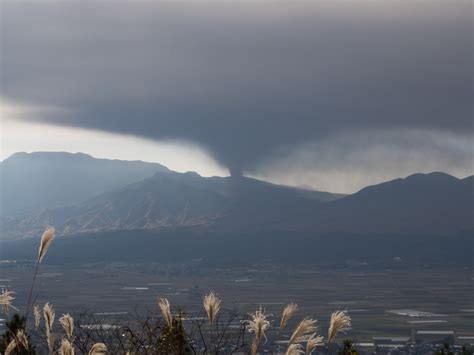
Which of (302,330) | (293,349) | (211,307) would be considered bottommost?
(293,349)

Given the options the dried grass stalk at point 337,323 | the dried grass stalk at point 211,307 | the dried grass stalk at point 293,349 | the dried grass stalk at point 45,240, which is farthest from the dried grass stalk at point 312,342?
the dried grass stalk at point 45,240

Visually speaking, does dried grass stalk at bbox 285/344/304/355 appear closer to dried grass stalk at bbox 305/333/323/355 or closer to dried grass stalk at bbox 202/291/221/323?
dried grass stalk at bbox 305/333/323/355

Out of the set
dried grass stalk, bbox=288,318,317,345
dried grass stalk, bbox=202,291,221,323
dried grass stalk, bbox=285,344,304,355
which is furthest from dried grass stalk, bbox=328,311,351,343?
dried grass stalk, bbox=202,291,221,323

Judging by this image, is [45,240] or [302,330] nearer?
[302,330]

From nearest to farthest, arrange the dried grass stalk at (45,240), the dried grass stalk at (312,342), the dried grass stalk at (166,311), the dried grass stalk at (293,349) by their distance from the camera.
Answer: the dried grass stalk at (293,349) < the dried grass stalk at (312,342) < the dried grass stalk at (45,240) < the dried grass stalk at (166,311)

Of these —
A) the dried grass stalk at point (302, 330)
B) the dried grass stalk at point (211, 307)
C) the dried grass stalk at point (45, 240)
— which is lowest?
the dried grass stalk at point (302, 330)

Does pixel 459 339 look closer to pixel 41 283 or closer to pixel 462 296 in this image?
pixel 462 296

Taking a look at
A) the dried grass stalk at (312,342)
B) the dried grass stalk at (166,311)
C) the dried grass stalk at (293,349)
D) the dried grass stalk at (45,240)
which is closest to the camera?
the dried grass stalk at (293,349)

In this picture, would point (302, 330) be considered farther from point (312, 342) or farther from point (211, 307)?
point (211, 307)

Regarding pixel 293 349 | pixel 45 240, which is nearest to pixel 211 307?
pixel 293 349

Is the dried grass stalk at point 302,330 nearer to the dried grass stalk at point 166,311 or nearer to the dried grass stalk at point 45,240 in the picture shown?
the dried grass stalk at point 166,311

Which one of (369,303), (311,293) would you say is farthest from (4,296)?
(311,293)
